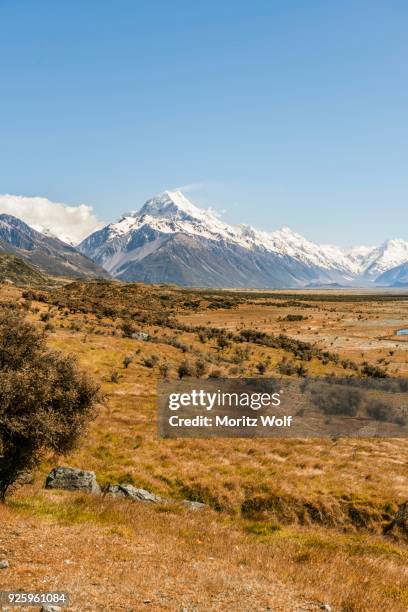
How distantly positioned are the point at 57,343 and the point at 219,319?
76555 millimetres

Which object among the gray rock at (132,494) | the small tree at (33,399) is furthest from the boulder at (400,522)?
the small tree at (33,399)

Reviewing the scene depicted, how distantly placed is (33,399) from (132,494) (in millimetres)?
7215

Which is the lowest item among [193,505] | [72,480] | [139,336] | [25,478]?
[193,505]

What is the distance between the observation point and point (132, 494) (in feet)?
67.6

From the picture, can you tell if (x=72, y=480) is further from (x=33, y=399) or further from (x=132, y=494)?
(x=33, y=399)

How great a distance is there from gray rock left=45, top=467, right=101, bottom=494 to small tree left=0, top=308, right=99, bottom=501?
3.25m

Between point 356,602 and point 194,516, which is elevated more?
point 356,602

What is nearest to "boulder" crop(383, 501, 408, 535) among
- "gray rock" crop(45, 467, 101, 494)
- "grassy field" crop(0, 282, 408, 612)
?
"grassy field" crop(0, 282, 408, 612)

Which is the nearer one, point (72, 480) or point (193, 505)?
point (193, 505)

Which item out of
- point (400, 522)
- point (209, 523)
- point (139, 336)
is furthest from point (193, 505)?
point (139, 336)

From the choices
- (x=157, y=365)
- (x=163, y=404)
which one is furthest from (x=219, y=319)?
(x=163, y=404)

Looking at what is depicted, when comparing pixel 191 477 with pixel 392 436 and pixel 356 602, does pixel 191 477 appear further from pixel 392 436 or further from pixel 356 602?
pixel 392 436

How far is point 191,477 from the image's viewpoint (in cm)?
2372

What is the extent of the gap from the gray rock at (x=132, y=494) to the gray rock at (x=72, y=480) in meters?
0.67
